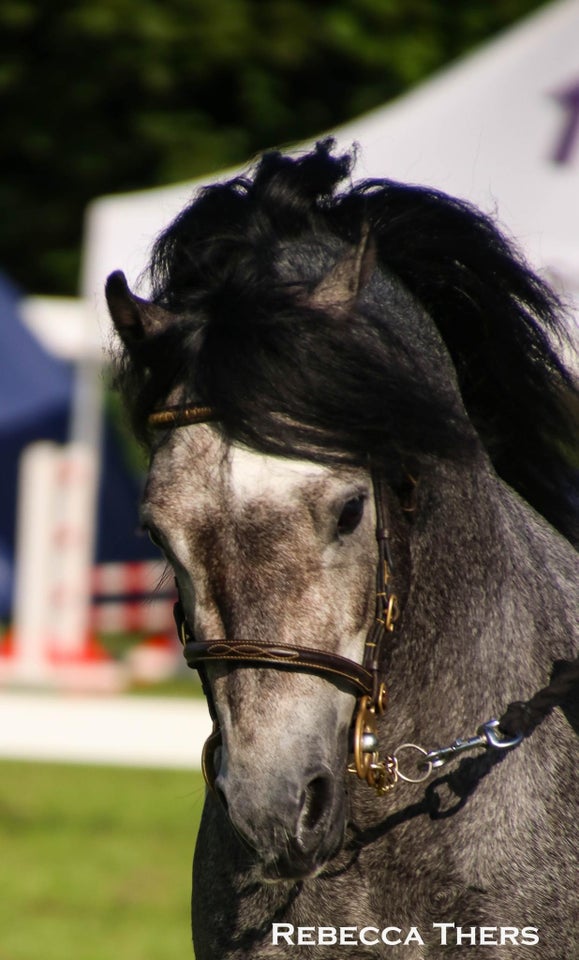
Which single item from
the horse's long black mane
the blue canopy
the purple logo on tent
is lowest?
the horse's long black mane

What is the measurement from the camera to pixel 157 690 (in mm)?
11664

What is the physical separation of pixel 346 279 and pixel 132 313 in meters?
0.40

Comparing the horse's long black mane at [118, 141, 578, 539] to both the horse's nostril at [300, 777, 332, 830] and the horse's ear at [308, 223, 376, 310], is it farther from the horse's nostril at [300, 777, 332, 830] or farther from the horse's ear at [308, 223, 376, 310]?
the horse's nostril at [300, 777, 332, 830]

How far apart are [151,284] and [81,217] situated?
13.7 meters

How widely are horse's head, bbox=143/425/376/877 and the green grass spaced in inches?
102

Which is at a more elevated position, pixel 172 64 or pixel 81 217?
pixel 172 64

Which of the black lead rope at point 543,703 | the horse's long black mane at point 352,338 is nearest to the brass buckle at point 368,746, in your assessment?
the black lead rope at point 543,703

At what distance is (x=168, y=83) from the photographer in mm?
15102

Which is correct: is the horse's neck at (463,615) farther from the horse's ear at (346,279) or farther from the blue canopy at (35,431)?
the blue canopy at (35,431)

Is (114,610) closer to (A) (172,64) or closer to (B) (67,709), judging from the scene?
(B) (67,709)

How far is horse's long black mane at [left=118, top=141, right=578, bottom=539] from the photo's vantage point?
2465 millimetres

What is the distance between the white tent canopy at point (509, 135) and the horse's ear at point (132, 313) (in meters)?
4.74

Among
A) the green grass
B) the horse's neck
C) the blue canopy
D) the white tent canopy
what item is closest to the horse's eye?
the horse's neck

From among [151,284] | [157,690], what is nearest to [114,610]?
[157,690]
